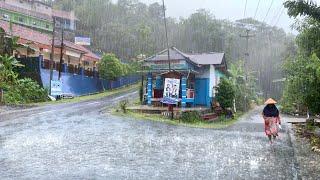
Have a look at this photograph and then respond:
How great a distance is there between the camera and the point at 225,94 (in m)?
31.8

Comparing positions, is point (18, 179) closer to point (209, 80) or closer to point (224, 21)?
point (209, 80)

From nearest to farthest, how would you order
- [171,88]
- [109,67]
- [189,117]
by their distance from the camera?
1. [189,117]
2. [171,88]
3. [109,67]

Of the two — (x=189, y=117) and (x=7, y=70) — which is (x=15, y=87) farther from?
(x=189, y=117)

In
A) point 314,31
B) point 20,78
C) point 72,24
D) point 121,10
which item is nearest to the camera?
point 314,31

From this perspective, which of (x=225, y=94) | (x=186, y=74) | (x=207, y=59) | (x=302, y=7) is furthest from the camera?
(x=207, y=59)

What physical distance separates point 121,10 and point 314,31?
76662mm

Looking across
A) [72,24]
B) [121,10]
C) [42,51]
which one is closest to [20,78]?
[42,51]

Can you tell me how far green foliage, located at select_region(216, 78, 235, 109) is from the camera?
31.7 m

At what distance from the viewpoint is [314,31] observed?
792 inches

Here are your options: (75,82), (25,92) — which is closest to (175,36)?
(75,82)

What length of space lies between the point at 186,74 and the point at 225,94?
321 centimetres

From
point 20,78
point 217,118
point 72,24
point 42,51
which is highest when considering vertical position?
point 72,24

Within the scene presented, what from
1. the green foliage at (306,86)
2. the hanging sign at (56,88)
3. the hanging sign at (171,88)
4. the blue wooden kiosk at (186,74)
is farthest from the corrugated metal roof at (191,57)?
the green foliage at (306,86)

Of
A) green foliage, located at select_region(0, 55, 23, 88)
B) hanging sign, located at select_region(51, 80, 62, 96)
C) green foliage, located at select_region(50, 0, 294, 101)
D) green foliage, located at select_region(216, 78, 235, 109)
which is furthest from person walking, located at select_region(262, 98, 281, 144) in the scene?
green foliage, located at select_region(50, 0, 294, 101)
